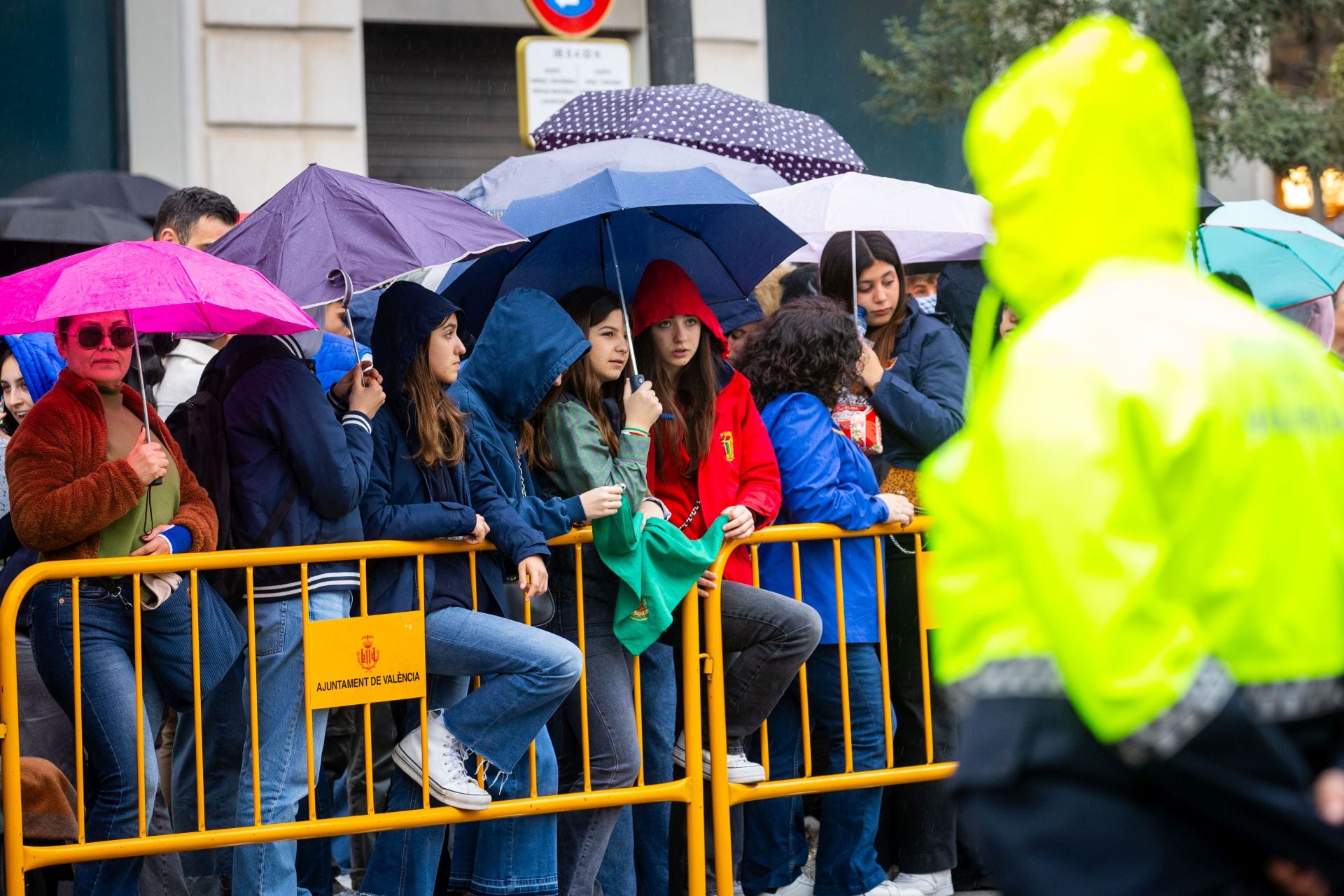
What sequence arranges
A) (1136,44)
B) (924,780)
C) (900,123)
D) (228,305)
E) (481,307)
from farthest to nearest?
(900,123) < (481,307) < (924,780) < (228,305) < (1136,44)

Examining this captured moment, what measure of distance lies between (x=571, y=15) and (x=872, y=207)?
270cm

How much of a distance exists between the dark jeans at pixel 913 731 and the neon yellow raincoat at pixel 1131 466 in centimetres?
366

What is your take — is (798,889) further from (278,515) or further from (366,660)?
(278,515)

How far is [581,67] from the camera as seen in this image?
8.50 m

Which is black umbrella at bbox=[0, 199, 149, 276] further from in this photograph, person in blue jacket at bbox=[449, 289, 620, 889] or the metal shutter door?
the metal shutter door

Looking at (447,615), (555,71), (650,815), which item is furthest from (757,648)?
(555,71)

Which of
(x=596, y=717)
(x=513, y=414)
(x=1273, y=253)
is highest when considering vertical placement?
(x=1273, y=253)

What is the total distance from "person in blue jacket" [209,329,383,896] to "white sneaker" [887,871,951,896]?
2035 millimetres

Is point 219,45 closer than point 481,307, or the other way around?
point 481,307

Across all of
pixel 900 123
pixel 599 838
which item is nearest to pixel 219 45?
pixel 900 123

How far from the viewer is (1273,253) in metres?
7.88

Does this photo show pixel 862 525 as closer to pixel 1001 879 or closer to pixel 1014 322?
pixel 1014 322

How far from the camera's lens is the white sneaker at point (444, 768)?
200 inches

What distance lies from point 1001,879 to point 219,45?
10.3 meters
